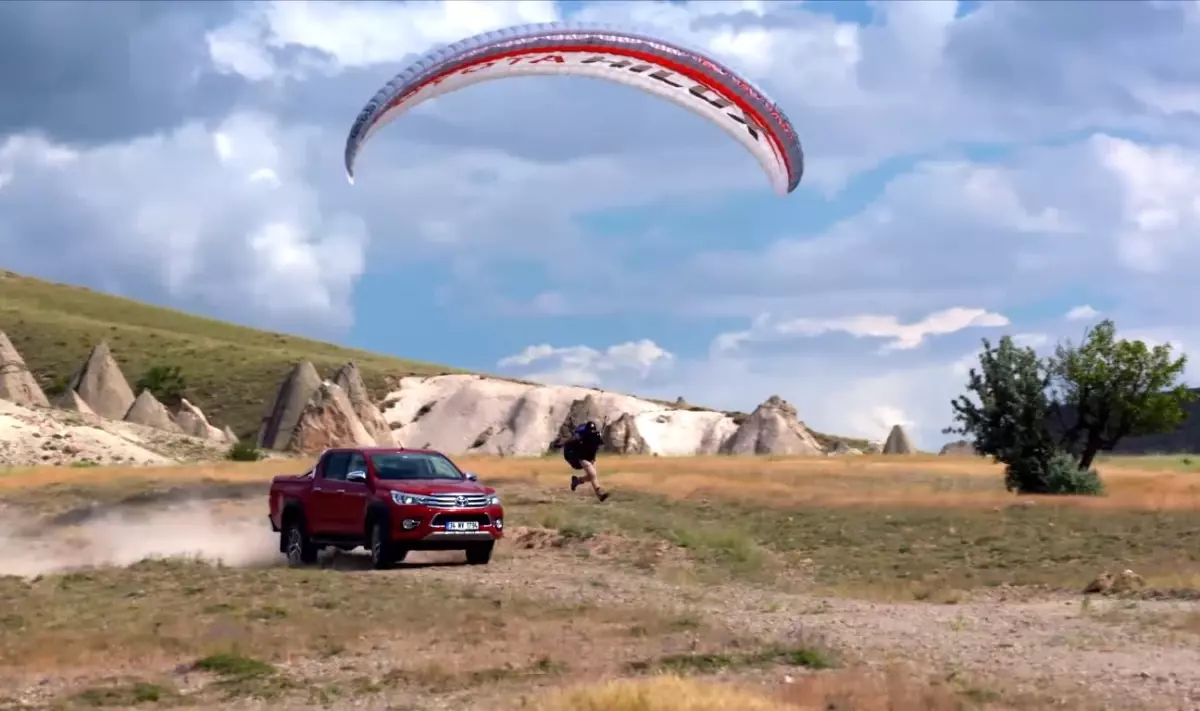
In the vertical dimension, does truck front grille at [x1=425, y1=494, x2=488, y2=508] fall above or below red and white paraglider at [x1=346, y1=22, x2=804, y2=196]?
below

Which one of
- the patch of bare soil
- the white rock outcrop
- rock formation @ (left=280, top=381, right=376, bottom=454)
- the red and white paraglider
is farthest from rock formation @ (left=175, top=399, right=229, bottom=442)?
the patch of bare soil

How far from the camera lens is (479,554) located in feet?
80.1

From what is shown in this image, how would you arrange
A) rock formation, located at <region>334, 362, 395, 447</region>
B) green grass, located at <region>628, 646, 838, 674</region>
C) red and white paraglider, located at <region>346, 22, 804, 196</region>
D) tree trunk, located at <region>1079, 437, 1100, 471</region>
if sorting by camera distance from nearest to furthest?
1. green grass, located at <region>628, 646, 838, 674</region>
2. red and white paraglider, located at <region>346, 22, 804, 196</region>
3. tree trunk, located at <region>1079, 437, 1100, 471</region>
4. rock formation, located at <region>334, 362, 395, 447</region>

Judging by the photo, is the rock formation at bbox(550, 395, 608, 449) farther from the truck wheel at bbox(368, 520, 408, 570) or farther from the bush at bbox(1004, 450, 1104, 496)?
the truck wheel at bbox(368, 520, 408, 570)

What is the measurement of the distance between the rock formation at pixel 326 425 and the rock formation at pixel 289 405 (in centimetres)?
995

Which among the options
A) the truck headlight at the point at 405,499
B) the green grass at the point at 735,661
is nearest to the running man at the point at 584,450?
the truck headlight at the point at 405,499

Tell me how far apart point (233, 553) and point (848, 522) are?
12.1m

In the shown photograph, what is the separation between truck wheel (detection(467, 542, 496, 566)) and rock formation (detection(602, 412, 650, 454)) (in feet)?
178

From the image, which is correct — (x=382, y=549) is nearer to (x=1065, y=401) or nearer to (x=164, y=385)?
(x=1065, y=401)

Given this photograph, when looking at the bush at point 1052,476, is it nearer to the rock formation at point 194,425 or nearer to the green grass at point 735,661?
the green grass at point 735,661

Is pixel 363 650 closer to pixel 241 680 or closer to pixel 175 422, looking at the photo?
pixel 241 680

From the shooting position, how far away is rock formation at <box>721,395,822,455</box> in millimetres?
81500

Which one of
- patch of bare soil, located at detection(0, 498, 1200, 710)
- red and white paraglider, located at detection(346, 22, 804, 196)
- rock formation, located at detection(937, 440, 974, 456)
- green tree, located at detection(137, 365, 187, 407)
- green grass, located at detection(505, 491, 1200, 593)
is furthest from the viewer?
green tree, located at detection(137, 365, 187, 407)

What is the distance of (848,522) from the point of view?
3108 cm
